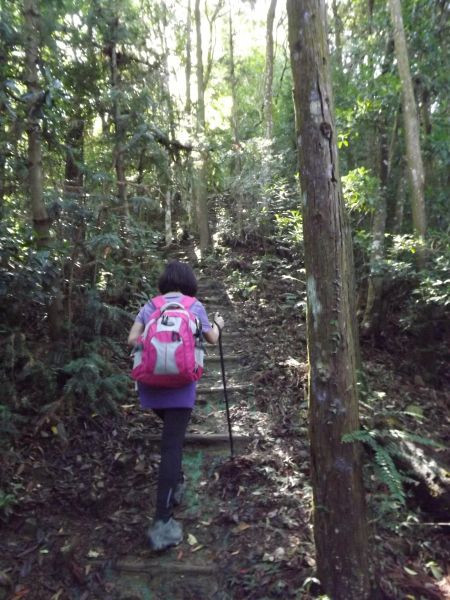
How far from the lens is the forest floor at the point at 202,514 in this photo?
323cm

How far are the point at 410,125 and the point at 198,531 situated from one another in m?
6.55

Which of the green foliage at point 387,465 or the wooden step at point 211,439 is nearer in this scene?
the green foliage at point 387,465

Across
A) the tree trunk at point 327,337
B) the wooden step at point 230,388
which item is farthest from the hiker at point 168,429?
the wooden step at point 230,388

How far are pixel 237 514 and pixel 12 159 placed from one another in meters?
4.37

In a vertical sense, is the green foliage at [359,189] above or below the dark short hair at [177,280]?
above

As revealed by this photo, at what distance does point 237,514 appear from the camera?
386 cm

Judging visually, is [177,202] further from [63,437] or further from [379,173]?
[63,437]

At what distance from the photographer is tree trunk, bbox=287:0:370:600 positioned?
296 cm

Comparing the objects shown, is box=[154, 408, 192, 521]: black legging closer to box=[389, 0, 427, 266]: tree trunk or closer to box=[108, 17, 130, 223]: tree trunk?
box=[108, 17, 130, 223]: tree trunk

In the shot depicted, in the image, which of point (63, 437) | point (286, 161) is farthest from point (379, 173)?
point (63, 437)

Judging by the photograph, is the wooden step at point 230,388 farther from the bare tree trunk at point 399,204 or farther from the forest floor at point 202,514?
the bare tree trunk at point 399,204

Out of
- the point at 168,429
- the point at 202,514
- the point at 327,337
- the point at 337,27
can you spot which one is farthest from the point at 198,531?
the point at 337,27

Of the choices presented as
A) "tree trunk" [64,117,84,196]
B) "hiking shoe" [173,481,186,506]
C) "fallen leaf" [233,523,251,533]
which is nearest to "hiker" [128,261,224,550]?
"hiking shoe" [173,481,186,506]

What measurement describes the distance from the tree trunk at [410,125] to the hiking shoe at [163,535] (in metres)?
5.67
